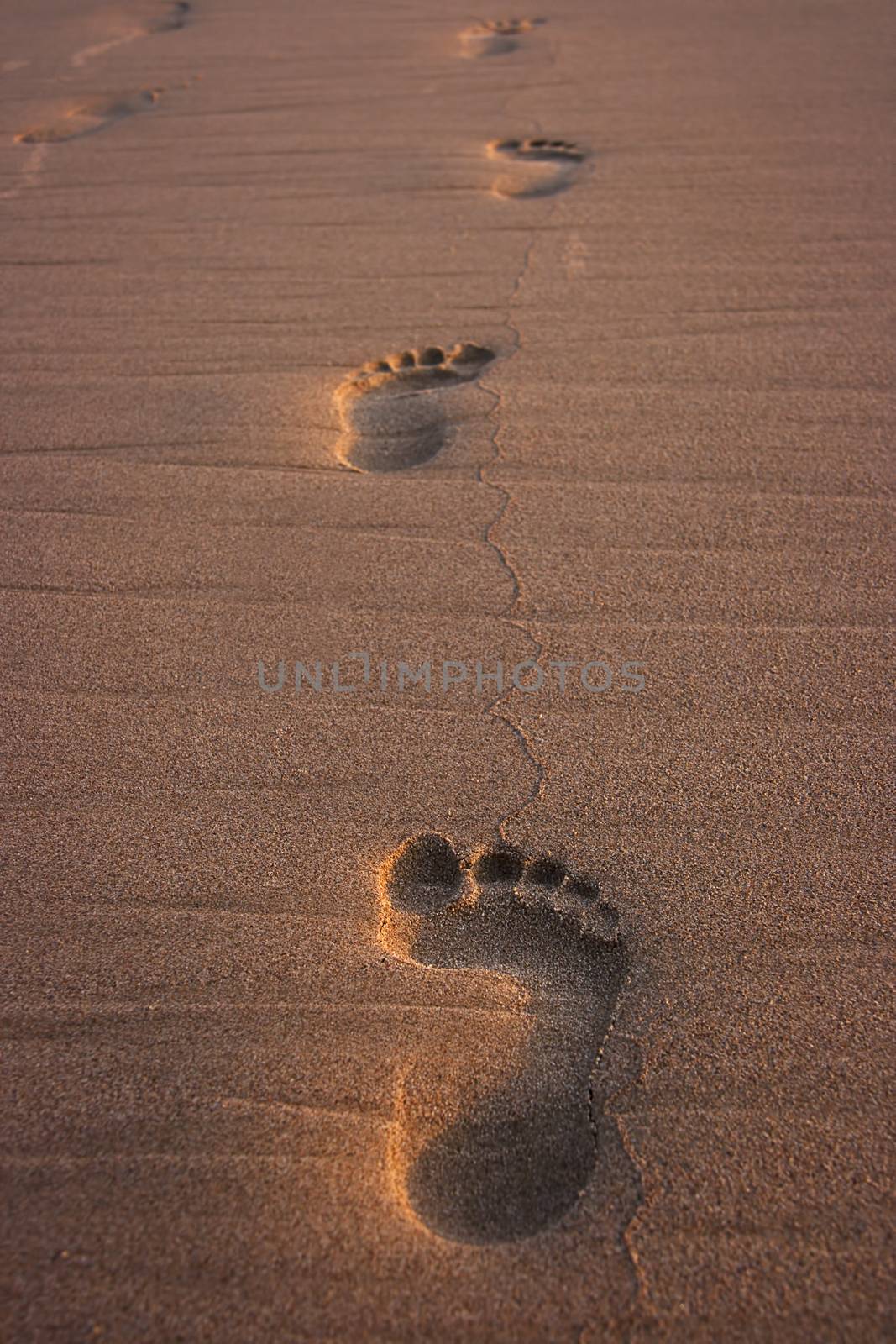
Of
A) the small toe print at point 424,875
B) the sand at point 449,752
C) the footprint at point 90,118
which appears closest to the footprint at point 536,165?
the sand at point 449,752

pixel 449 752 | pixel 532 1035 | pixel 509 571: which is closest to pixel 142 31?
pixel 509 571

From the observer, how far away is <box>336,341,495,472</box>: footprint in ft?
7.18

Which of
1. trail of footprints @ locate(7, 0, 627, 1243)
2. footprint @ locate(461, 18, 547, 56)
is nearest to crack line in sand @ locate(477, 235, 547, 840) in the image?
trail of footprints @ locate(7, 0, 627, 1243)

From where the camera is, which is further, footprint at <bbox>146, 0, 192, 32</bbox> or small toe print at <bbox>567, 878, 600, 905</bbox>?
footprint at <bbox>146, 0, 192, 32</bbox>

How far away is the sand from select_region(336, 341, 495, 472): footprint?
0.04 feet

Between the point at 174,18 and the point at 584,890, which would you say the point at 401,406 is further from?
the point at 174,18

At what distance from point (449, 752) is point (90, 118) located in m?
3.40

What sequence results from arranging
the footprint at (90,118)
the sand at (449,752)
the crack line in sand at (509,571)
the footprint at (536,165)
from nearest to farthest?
the sand at (449,752) < the crack line in sand at (509,571) < the footprint at (536,165) < the footprint at (90,118)

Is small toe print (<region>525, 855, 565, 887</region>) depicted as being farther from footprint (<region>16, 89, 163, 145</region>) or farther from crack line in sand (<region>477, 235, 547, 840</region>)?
footprint (<region>16, 89, 163, 145</region>)

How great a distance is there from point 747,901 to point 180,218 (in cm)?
268

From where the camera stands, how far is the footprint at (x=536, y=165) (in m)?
3.19

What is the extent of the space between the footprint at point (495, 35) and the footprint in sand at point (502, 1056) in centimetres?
404

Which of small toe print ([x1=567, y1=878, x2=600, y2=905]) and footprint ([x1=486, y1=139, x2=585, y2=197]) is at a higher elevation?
footprint ([x1=486, y1=139, x2=585, y2=197])

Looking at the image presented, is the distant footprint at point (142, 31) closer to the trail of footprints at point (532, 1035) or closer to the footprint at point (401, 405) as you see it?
the footprint at point (401, 405)
